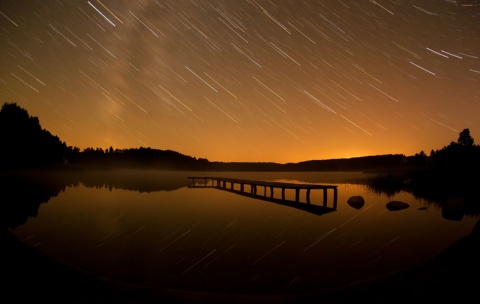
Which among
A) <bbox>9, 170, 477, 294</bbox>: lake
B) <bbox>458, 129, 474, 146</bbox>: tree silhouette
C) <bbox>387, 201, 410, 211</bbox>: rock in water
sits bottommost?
<bbox>387, 201, 410, 211</bbox>: rock in water

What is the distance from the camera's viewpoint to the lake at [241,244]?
28.6ft

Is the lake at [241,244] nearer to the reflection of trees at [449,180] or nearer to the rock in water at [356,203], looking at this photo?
the rock in water at [356,203]

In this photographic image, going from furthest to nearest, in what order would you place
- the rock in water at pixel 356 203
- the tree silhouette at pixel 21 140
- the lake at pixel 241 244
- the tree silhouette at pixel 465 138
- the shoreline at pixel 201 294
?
the tree silhouette at pixel 21 140 → the tree silhouette at pixel 465 138 → the rock in water at pixel 356 203 → the lake at pixel 241 244 → the shoreline at pixel 201 294

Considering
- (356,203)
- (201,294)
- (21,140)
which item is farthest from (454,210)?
(21,140)

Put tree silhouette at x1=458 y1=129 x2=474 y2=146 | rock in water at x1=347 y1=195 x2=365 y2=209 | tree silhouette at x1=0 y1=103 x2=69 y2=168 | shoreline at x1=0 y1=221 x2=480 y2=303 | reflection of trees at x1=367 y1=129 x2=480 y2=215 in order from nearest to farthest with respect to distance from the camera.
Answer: shoreline at x1=0 y1=221 x2=480 y2=303, rock in water at x1=347 y1=195 x2=365 y2=209, reflection of trees at x1=367 y1=129 x2=480 y2=215, tree silhouette at x1=458 y1=129 x2=474 y2=146, tree silhouette at x1=0 y1=103 x2=69 y2=168

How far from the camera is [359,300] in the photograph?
4.34 metres

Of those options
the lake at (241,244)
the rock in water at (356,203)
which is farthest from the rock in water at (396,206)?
the rock in water at (356,203)

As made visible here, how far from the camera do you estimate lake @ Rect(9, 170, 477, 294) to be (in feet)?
28.6

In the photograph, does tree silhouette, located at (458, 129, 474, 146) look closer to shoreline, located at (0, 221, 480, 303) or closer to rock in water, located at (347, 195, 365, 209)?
rock in water, located at (347, 195, 365, 209)

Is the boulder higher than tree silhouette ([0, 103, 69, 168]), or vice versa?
tree silhouette ([0, 103, 69, 168])

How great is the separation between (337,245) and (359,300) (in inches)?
370

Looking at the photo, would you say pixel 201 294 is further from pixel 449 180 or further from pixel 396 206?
pixel 449 180

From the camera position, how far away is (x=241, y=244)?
13.1 meters

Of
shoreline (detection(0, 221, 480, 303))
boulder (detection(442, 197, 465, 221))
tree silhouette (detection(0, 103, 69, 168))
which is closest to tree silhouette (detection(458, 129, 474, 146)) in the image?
boulder (detection(442, 197, 465, 221))
